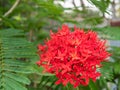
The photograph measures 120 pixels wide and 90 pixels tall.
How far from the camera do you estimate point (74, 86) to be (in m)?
0.96

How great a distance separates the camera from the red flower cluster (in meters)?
0.95

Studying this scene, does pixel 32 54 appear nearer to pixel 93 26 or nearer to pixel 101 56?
pixel 101 56

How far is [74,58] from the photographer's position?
3.06ft

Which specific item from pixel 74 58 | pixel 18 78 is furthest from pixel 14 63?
pixel 74 58

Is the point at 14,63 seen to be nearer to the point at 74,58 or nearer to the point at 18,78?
the point at 18,78

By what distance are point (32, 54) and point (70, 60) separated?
16 centimetres

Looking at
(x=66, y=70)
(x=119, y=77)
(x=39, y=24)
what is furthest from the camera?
(x=39, y=24)

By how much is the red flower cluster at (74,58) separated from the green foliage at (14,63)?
7cm

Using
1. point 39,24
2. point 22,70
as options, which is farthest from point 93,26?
point 22,70

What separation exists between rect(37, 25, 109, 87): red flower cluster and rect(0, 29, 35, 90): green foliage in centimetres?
7

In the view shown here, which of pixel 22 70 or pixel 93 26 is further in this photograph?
pixel 93 26

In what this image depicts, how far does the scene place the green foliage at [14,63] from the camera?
2.97 feet

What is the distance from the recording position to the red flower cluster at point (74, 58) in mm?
947

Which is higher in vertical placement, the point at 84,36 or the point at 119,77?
the point at 84,36
